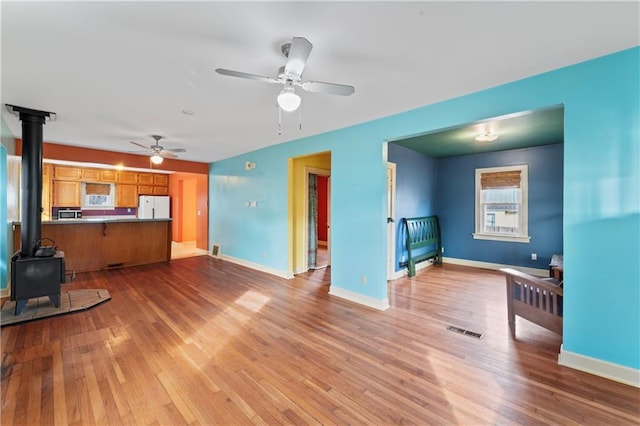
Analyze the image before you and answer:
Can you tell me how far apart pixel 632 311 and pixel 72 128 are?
6.65m

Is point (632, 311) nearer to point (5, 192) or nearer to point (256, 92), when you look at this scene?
point (256, 92)

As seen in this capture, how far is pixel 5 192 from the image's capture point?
3.59 meters

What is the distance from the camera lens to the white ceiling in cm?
155

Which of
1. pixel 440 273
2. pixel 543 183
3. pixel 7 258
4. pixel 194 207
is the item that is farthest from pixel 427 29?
pixel 194 207

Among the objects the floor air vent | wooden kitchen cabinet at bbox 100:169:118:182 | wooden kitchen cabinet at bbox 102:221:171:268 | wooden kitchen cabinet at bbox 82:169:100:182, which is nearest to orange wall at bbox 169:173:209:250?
wooden kitchen cabinet at bbox 100:169:118:182

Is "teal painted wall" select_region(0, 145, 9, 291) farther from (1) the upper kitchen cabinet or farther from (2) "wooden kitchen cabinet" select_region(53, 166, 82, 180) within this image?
(1) the upper kitchen cabinet

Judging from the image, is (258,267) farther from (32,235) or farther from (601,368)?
(601,368)

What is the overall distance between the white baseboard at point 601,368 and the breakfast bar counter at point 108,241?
6.87m

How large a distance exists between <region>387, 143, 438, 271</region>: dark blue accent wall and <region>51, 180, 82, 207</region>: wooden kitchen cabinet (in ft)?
27.7

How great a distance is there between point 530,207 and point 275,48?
18.5 ft

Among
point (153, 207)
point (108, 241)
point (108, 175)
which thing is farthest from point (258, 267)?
point (108, 175)

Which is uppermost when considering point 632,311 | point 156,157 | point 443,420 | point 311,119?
point 311,119

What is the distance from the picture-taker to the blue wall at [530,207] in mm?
4914

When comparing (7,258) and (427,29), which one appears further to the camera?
(7,258)
